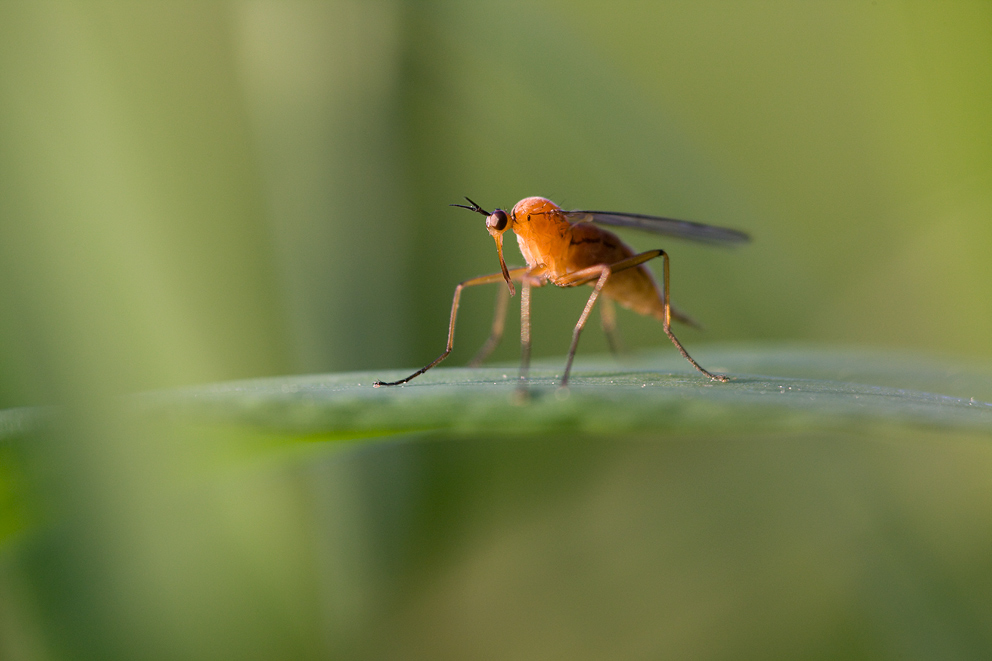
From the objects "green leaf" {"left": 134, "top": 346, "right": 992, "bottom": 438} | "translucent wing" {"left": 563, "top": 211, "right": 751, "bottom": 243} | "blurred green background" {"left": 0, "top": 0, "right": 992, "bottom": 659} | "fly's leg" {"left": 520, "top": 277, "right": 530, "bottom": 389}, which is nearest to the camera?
"green leaf" {"left": 134, "top": 346, "right": 992, "bottom": 438}

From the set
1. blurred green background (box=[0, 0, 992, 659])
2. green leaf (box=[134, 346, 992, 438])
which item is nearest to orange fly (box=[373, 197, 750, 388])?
blurred green background (box=[0, 0, 992, 659])

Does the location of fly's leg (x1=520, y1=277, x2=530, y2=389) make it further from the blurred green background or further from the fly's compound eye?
the blurred green background

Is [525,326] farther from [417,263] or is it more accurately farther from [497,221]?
[417,263]

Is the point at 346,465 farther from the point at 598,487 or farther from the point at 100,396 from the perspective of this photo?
the point at 100,396

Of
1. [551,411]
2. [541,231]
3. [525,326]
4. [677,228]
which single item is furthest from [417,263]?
[551,411]

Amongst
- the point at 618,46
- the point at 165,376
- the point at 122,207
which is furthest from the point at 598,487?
the point at 618,46

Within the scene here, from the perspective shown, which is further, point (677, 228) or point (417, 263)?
point (417, 263)
